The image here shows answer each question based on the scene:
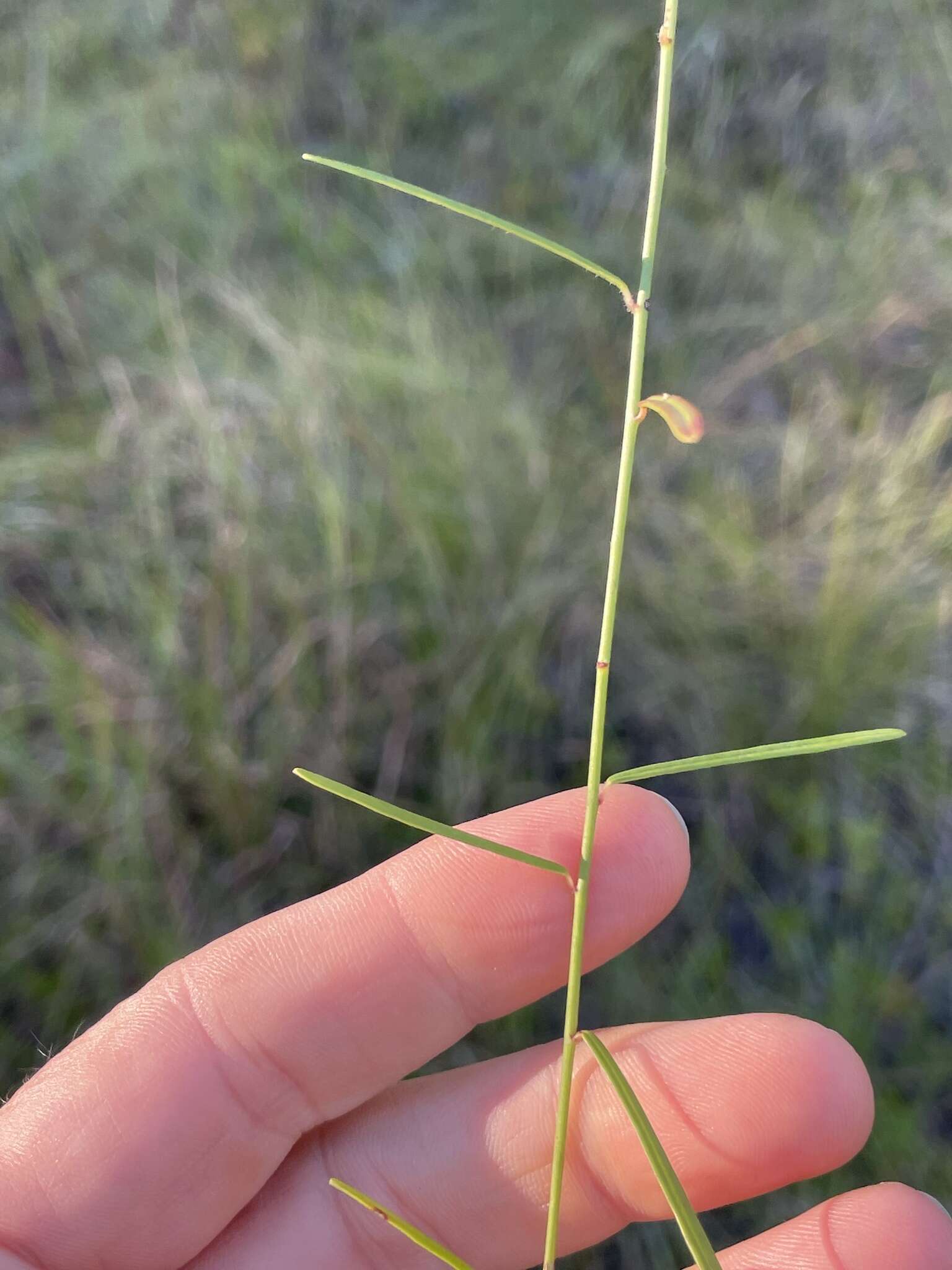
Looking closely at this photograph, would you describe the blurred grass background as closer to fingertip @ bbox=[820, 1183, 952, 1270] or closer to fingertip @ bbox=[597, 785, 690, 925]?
fingertip @ bbox=[820, 1183, 952, 1270]

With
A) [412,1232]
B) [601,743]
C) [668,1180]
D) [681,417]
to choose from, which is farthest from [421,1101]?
[681,417]

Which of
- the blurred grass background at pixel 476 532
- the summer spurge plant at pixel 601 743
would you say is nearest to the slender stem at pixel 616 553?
the summer spurge plant at pixel 601 743

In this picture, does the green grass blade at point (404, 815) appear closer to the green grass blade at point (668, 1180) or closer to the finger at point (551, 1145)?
the green grass blade at point (668, 1180)

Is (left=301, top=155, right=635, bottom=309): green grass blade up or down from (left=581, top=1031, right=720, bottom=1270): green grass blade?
up

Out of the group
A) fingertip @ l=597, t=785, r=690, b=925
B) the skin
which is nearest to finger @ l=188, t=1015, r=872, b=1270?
the skin

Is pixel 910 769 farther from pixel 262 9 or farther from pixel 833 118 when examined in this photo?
pixel 262 9

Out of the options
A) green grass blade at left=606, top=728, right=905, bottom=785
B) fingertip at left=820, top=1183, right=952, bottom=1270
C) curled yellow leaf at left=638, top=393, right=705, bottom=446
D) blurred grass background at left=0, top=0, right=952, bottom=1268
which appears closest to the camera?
curled yellow leaf at left=638, top=393, right=705, bottom=446

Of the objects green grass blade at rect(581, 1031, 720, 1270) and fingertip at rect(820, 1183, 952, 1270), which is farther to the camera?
fingertip at rect(820, 1183, 952, 1270)
